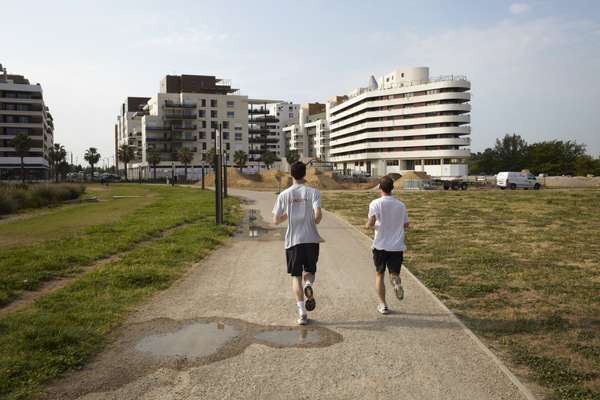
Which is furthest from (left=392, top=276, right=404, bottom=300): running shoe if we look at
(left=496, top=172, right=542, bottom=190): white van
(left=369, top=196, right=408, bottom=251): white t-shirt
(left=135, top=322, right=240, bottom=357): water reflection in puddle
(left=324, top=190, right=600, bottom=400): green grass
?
(left=496, top=172, right=542, bottom=190): white van

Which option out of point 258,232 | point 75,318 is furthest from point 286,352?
point 258,232

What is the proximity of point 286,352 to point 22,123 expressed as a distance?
10253cm

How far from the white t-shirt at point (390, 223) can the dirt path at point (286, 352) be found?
0.94 meters

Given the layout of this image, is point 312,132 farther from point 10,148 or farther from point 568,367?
point 568,367

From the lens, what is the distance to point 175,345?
5.38m

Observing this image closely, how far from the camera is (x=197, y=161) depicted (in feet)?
350

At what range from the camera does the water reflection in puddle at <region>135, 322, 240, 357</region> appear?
5.17 m

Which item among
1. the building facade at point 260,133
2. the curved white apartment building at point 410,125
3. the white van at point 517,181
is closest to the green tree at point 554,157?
the curved white apartment building at point 410,125

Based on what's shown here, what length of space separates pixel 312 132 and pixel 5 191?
132 m

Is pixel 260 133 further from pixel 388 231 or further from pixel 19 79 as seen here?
pixel 388 231

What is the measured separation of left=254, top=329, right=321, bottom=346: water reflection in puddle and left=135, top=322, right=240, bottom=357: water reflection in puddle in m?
0.36

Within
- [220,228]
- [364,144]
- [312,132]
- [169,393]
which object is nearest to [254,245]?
[220,228]

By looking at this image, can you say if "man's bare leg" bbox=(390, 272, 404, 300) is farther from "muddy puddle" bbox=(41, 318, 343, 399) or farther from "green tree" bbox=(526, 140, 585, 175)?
"green tree" bbox=(526, 140, 585, 175)

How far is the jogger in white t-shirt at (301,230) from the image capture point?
6.10 meters
